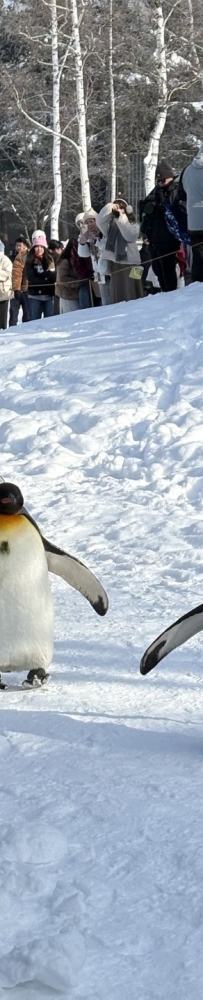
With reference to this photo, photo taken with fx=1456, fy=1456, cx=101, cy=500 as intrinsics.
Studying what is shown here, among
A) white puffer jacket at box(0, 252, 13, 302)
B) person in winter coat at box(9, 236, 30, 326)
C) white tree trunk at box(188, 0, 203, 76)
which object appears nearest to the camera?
white puffer jacket at box(0, 252, 13, 302)

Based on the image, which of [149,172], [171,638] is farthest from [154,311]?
[149,172]

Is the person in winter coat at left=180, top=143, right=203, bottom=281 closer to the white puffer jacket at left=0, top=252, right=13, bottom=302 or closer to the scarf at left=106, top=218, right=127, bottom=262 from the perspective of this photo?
the scarf at left=106, top=218, right=127, bottom=262

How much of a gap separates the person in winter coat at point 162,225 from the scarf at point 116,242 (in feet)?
1.15

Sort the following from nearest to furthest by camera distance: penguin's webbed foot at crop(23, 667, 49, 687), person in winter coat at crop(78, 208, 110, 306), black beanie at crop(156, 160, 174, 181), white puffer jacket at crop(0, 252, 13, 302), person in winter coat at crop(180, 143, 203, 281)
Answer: penguin's webbed foot at crop(23, 667, 49, 687)
person in winter coat at crop(180, 143, 203, 281)
black beanie at crop(156, 160, 174, 181)
person in winter coat at crop(78, 208, 110, 306)
white puffer jacket at crop(0, 252, 13, 302)

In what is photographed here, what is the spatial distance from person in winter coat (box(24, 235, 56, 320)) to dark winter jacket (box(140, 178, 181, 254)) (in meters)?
2.56

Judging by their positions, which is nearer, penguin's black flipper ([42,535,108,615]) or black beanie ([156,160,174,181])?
penguin's black flipper ([42,535,108,615])

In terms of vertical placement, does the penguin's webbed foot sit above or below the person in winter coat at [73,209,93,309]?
above

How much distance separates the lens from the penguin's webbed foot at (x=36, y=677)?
13.1 feet

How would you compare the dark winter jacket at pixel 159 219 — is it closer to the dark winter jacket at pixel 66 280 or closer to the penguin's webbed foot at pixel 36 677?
the dark winter jacket at pixel 66 280

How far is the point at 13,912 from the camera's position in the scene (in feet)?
8.35

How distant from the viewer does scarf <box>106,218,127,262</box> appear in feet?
36.3

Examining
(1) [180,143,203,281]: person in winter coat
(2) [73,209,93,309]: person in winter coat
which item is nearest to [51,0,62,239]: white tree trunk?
(2) [73,209,93,309]: person in winter coat

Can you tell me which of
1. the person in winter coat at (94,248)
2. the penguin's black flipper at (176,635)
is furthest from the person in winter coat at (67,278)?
the penguin's black flipper at (176,635)

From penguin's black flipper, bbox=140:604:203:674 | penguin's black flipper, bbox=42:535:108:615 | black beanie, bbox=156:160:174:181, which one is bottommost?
black beanie, bbox=156:160:174:181
